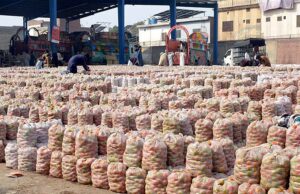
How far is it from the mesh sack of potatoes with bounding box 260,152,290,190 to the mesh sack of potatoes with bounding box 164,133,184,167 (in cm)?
112

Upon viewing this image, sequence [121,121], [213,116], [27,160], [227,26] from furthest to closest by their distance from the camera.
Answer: [227,26] → [121,121] → [213,116] → [27,160]

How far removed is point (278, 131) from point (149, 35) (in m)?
50.8

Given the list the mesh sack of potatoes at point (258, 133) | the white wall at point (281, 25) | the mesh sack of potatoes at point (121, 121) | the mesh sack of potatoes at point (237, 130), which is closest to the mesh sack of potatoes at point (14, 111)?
the mesh sack of potatoes at point (121, 121)

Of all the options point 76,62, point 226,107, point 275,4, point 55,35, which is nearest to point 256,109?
point 226,107

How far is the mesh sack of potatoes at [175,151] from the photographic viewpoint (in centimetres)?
512

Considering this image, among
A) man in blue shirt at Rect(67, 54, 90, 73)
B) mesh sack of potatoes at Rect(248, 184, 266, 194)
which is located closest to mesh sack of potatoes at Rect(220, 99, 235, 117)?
mesh sack of potatoes at Rect(248, 184, 266, 194)

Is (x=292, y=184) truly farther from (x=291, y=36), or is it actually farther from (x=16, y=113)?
(x=291, y=36)

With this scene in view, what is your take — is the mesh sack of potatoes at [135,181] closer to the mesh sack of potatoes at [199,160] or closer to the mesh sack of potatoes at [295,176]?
the mesh sack of potatoes at [199,160]

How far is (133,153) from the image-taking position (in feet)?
16.9

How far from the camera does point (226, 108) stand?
303 inches

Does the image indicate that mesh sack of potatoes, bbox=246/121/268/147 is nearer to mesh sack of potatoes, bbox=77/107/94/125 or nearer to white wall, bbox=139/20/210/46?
mesh sack of potatoes, bbox=77/107/94/125

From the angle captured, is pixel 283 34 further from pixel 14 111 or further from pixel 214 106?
pixel 14 111

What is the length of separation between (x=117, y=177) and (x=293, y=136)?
7.02ft

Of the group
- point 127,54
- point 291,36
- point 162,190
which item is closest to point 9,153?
point 162,190
